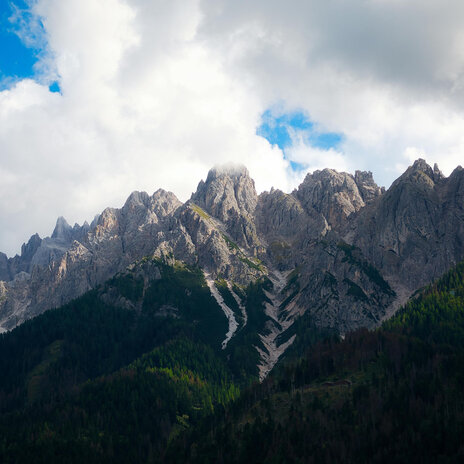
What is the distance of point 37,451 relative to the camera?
154 m

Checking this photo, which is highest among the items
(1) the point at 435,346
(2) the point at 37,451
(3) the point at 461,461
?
(1) the point at 435,346

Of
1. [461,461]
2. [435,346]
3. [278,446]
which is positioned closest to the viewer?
[461,461]

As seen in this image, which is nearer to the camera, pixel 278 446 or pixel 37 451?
pixel 278 446

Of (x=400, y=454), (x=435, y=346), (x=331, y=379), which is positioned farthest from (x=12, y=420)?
(x=435, y=346)

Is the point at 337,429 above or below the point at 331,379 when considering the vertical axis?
below

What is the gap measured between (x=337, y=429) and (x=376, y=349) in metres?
58.2

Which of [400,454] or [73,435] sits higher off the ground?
[73,435]

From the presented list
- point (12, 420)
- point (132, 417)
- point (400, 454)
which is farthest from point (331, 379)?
point (12, 420)

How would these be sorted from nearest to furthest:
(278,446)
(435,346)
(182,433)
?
(278,446) → (182,433) → (435,346)

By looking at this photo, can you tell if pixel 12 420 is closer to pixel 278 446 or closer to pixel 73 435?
pixel 73 435

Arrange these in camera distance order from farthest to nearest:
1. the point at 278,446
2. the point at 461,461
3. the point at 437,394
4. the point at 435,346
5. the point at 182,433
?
the point at 435,346 → the point at 182,433 → the point at 437,394 → the point at 278,446 → the point at 461,461

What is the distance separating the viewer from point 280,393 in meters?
177

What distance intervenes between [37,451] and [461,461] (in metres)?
130

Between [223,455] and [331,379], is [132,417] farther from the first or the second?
[331,379]
